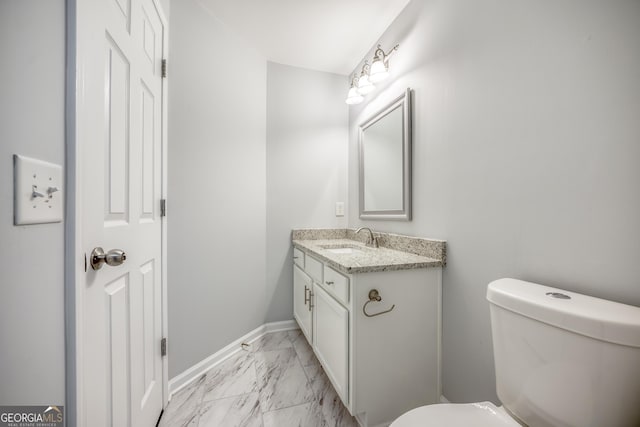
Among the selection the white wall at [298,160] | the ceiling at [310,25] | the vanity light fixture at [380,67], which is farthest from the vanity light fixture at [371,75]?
the white wall at [298,160]

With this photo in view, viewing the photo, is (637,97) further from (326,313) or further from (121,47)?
(121,47)

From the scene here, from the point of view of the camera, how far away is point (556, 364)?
63 centimetres

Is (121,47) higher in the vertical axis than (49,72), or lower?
higher

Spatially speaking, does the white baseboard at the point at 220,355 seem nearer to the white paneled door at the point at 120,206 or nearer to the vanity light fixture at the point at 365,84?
the white paneled door at the point at 120,206

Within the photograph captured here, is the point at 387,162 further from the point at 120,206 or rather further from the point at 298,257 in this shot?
the point at 120,206

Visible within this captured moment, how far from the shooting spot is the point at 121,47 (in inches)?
31.2

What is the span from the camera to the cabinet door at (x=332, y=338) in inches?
44.3

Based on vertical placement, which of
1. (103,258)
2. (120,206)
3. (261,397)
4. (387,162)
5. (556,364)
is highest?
(387,162)

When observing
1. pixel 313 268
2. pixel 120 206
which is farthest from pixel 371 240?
pixel 120 206

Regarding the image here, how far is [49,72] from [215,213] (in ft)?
3.90

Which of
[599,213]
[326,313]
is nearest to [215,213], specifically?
[326,313]

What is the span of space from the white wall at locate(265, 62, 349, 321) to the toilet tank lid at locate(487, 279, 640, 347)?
5.21 ft

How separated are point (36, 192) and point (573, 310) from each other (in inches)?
46.9

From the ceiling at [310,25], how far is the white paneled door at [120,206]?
2.20ft
